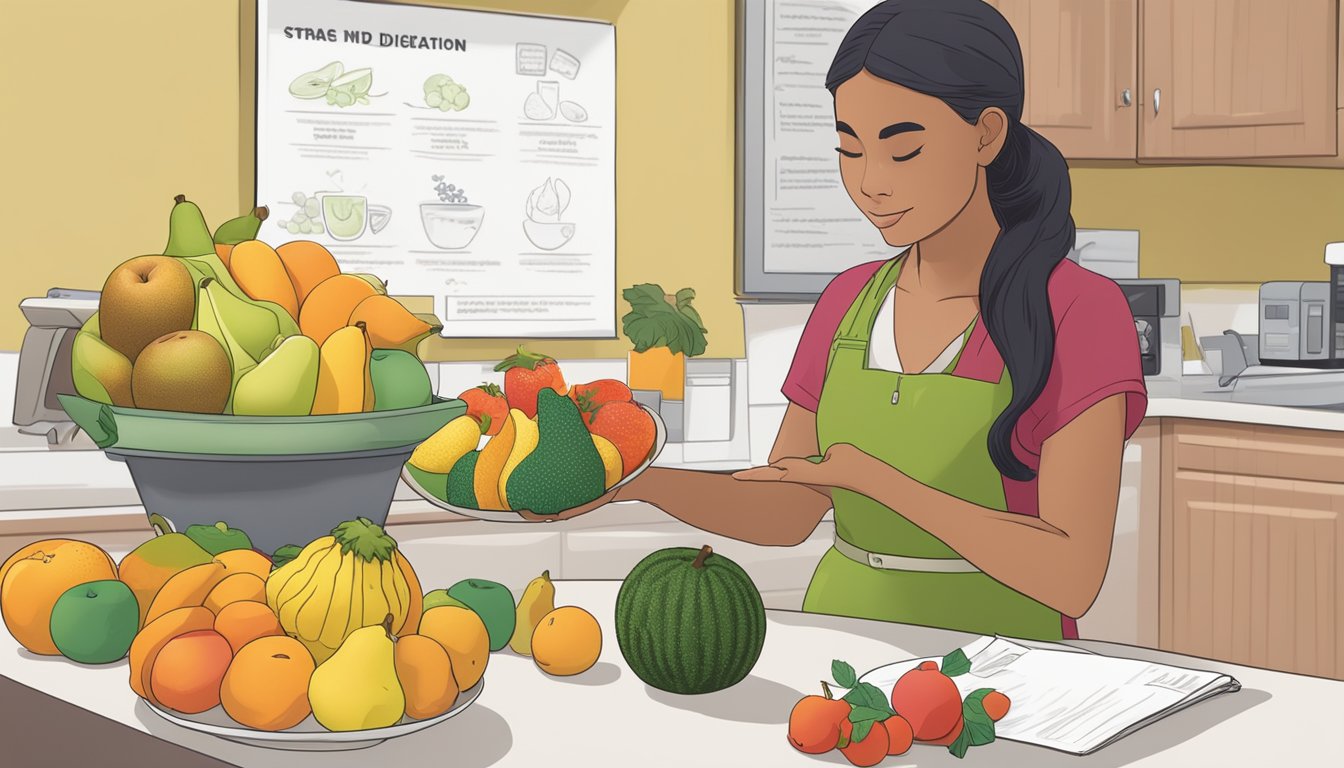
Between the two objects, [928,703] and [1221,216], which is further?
[1221,216]

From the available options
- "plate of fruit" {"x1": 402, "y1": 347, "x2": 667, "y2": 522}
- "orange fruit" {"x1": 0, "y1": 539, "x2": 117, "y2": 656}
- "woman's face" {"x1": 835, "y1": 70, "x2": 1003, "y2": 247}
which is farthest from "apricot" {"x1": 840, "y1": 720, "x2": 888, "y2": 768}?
"woman's face" {"x1": 835, "y1": 70, "x2": 1003, "y2": 247}

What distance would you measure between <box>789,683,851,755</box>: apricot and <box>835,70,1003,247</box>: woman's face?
2.32 ft

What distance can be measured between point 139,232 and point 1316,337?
314 cm

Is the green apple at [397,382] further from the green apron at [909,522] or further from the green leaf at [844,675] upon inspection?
the green apron at [909,522]

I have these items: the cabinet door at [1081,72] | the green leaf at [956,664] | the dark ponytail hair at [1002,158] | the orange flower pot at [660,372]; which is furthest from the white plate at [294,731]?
the cabinet door at [1081,72]

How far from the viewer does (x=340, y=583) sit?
906 mm

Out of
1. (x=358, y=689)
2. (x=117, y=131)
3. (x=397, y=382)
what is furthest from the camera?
(x=117, y=131)

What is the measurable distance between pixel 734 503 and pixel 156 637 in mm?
887

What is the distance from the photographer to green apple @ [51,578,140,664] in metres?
1.04

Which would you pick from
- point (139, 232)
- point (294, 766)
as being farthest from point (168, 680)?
point (139, 232)

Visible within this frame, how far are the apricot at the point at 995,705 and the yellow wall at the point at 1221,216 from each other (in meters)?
3.14

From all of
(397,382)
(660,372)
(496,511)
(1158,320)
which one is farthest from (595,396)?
(1158,320)

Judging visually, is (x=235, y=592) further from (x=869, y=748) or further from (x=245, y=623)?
(x=869, y=748)

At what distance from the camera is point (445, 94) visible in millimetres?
3127
